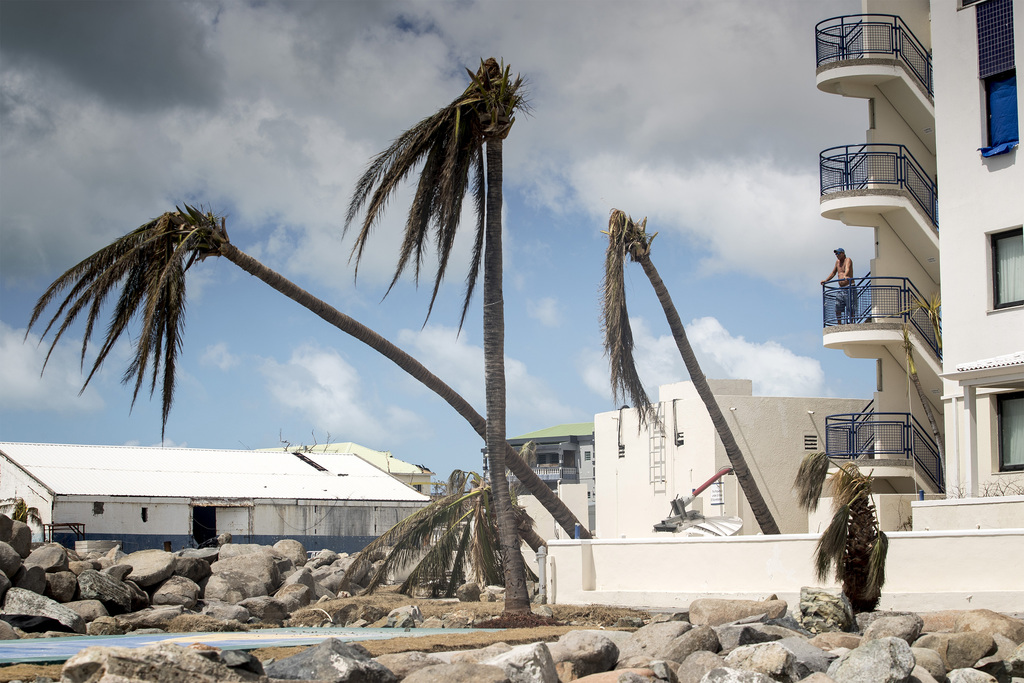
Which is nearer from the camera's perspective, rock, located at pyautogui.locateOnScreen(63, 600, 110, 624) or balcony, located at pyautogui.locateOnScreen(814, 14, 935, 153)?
rock, located at pyautogui.locateOnScreen(63, 600, 110, 624)

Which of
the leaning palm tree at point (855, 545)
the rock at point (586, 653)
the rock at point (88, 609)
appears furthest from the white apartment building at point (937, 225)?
the rock at point (88, 609)

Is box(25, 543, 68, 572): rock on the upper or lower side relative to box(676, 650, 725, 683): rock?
lower

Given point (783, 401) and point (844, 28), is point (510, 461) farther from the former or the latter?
point (844, 28)

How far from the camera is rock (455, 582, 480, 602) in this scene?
23688mm

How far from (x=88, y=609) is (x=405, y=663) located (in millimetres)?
14270

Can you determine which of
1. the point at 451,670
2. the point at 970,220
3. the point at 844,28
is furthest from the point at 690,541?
the point at 844,28

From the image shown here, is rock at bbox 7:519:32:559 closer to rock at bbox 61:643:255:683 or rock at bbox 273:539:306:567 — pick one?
rock at bbox 273:539:306:567

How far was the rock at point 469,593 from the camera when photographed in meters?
23.7

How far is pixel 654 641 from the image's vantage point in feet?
42.5

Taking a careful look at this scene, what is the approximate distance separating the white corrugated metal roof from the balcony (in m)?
26.4

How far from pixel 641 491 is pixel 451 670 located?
79.7 ft

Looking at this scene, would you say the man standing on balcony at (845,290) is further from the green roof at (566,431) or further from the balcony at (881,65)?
the green roof at (566,431)

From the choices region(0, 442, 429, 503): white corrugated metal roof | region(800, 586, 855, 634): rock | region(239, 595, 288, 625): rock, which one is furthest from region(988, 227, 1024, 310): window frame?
region(0, 442, 429, 503): white corrugated metal roof

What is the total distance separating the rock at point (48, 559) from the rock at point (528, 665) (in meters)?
17.3
